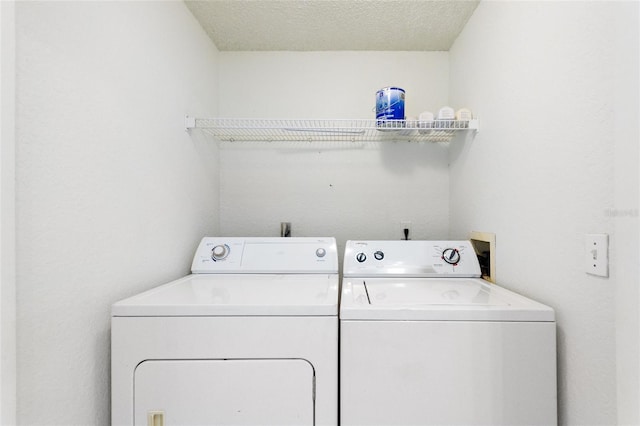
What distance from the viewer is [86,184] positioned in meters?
0.99

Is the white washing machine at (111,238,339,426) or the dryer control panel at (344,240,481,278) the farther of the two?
the dryer control panel at (344,240,481,278)

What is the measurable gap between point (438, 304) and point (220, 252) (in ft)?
3.71

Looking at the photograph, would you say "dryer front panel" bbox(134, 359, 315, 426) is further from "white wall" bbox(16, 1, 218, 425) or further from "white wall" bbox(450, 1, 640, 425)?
"white wall" bbox(450, 1, 640, 425)

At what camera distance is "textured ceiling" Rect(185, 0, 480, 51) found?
64.1 inches

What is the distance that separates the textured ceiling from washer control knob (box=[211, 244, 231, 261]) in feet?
4.20

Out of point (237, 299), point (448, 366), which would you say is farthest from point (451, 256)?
point (237, 299)

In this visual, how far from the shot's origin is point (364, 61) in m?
2.08

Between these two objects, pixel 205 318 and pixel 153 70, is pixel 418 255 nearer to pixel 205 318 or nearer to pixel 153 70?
pixel 205 318

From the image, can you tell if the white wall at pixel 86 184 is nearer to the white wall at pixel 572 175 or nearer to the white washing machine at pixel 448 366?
the white washing machine at pixel 448 366

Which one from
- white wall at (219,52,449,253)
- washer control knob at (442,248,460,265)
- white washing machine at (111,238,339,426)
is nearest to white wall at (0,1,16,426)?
white washing machine at (111,238,339,426)

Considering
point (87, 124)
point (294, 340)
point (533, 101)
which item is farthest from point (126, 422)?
point (533, 101)

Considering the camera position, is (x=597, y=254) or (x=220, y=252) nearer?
(x=597, y=254)

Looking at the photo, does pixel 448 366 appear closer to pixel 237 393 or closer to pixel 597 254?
pixel 597 254

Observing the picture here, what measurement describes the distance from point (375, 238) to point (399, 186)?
1.27 ft
